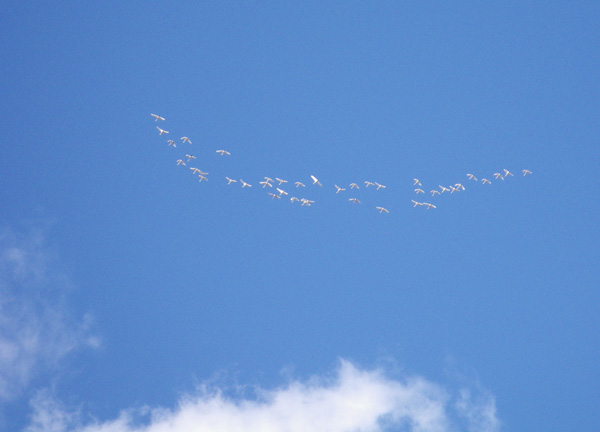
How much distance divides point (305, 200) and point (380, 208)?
9.26 meters

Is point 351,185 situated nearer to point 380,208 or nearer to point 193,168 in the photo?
point 380,208

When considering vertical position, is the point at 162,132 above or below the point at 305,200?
above

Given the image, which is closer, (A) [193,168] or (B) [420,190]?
(A) [193,168]

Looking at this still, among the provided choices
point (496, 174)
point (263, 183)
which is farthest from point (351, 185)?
point (496, 174)

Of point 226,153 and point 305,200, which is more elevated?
point 226,153

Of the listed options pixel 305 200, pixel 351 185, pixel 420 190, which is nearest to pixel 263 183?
pixel 305 200

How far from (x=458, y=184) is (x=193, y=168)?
32864mm

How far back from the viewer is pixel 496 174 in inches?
4240

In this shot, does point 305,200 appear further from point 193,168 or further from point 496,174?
point 496,174

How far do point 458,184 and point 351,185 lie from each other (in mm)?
13824

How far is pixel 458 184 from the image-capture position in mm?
106500

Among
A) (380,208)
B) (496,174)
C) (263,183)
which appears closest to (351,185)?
(380,208)

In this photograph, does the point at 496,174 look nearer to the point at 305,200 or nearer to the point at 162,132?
the point at 305,200

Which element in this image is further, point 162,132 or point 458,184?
point 458,184
